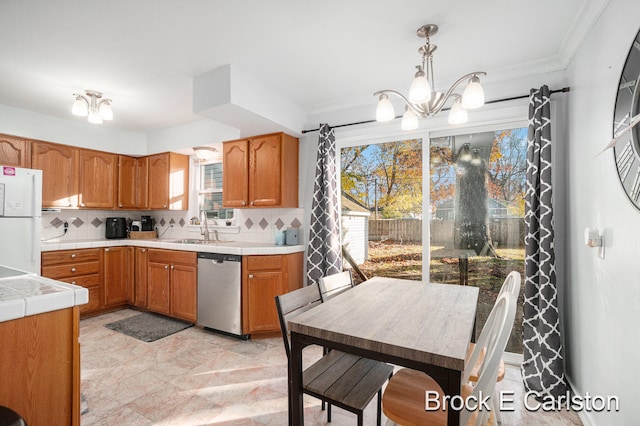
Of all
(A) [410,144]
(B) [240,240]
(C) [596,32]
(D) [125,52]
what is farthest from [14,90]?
(C) [596,32]

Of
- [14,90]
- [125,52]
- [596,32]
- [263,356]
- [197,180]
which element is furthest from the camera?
[197,180]

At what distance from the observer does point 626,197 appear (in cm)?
142

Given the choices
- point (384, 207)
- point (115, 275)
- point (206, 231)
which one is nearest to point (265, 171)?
point (206, 231)

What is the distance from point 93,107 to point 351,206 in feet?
9.28

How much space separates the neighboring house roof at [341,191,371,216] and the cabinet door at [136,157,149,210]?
292cm

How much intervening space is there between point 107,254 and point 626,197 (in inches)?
193

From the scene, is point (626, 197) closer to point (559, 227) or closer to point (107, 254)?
point (559, 227)

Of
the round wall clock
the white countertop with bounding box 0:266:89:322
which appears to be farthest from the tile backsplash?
the round wall clock

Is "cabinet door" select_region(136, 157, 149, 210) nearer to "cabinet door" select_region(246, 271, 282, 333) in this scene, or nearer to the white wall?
"cabinet door" select_region(246, 271, 282, 333)

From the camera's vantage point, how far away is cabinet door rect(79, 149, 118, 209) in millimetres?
4020

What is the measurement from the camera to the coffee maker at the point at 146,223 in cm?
471

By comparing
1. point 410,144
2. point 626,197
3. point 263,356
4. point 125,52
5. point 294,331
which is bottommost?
point 263,356

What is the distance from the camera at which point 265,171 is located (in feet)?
11.4

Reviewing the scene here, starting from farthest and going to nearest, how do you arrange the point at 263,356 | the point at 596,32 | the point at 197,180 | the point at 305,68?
the point at 197,180
the point at 263,356
the point at 305,68
the point at 596,32
